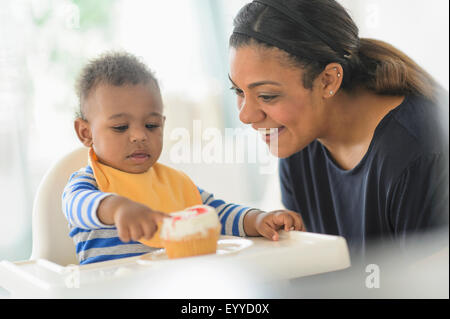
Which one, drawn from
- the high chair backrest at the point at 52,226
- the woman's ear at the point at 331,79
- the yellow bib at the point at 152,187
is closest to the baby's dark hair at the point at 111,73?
the yellow bib at the point at 152,187

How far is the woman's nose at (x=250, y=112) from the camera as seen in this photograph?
100 centimetres

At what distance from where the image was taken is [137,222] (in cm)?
63

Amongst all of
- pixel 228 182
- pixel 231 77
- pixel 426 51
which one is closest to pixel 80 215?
pixel 231 77

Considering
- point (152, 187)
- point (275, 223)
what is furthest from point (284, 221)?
point (152, 187)

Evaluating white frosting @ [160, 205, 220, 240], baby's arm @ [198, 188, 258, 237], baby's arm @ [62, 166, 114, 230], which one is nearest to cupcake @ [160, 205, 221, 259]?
white frosting @ [160, 205, 220, 240]

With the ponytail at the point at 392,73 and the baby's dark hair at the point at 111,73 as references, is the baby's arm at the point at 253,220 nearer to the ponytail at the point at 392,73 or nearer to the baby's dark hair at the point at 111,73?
the baby's dark hair at the point at 111,73

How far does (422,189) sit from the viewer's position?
100 cm

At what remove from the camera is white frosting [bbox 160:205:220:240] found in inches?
25.9

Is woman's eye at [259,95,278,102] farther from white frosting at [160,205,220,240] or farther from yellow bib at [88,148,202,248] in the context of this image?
white frosting at [160,205,220,240]

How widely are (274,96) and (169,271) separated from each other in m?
0.49

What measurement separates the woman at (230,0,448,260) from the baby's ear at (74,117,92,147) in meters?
0.31

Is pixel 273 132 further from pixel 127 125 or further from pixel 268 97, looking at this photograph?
pixel 127 125

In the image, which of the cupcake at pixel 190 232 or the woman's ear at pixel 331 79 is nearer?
the cupcake at pixel 190 232

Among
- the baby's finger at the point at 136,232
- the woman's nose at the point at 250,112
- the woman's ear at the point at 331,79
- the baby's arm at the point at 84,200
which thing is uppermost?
the woman's ear at the point at 331,79
